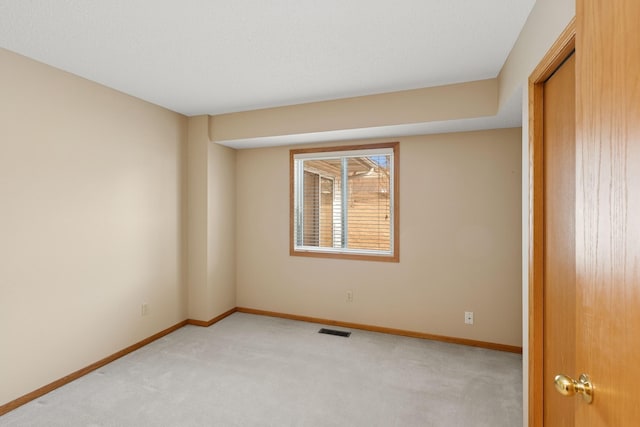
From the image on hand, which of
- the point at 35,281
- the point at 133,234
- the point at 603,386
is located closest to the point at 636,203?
the point at 603,386

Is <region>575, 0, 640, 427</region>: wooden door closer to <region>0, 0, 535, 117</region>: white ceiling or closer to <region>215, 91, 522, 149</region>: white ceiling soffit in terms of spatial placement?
<region>0, 0, 535, 117</region>: white ceiling

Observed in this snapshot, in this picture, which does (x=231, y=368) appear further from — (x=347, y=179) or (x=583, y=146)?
(x=583, y=146)

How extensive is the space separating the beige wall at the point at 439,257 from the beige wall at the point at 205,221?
2.11 ft

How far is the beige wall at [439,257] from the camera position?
3.19m

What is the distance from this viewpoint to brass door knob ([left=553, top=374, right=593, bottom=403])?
0.76 metres

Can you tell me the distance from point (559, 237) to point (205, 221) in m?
3.31

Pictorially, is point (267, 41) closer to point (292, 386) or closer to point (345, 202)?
point (345, 202)

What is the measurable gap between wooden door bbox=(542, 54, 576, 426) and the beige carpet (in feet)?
2.48

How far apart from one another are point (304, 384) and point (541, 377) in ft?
5.27

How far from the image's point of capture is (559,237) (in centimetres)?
157

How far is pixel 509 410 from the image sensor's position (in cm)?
224

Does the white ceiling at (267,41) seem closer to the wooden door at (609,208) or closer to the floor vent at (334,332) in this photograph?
the wooden door at (609,208)

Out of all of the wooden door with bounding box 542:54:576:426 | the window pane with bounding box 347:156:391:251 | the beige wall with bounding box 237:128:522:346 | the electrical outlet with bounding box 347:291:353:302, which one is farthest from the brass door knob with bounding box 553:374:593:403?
the electrical outlet with bounding box 347:291:353:302

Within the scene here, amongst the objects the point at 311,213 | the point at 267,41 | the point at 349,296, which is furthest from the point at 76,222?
the point at 349,296
